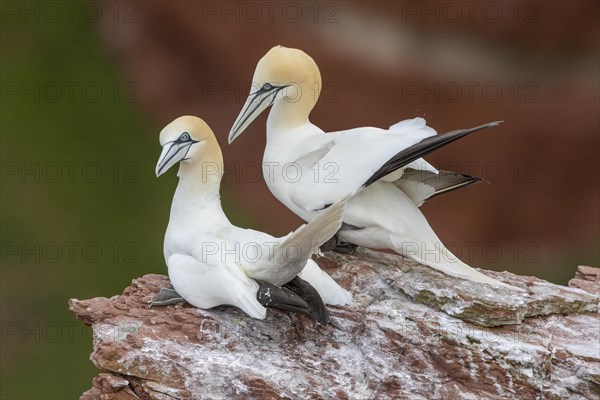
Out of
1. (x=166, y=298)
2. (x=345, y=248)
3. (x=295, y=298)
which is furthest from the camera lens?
(x=345, y=248)

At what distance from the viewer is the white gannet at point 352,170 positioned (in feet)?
20.6

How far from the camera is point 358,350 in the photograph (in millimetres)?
6012

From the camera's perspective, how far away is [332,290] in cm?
620

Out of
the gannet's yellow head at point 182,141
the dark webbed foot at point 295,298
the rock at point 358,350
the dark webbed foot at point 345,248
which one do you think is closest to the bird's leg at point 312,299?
the dark webbed foot at point 295,298

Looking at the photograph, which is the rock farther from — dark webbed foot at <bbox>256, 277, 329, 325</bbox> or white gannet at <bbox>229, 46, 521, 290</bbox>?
white gannet at <bbox>229, 46, 521, 290</bbox>

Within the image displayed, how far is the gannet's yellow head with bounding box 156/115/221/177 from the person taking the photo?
598 centimetres

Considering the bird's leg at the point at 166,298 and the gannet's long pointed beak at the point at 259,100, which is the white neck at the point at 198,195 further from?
the gannet's long pointed beak at the point at 259,100

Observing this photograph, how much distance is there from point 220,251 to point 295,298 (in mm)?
480

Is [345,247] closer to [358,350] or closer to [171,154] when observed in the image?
[358,350]

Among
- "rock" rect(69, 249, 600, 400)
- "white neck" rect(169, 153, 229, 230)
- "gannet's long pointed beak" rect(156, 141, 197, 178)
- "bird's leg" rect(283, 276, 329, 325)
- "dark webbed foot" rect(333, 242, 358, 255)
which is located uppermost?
"gannet's long pointed beak" rect(156, 141, 197, 178)

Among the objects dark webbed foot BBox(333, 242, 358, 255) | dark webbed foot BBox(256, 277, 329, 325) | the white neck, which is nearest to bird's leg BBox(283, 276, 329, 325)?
dark webbed foot BBox(256, 277, 329, 325)

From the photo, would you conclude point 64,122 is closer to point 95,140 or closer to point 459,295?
point 95,140

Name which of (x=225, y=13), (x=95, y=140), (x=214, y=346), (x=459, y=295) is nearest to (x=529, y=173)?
(x=225, y=13)

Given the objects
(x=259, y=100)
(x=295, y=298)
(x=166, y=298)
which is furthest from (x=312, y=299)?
(x=259, y=100)
